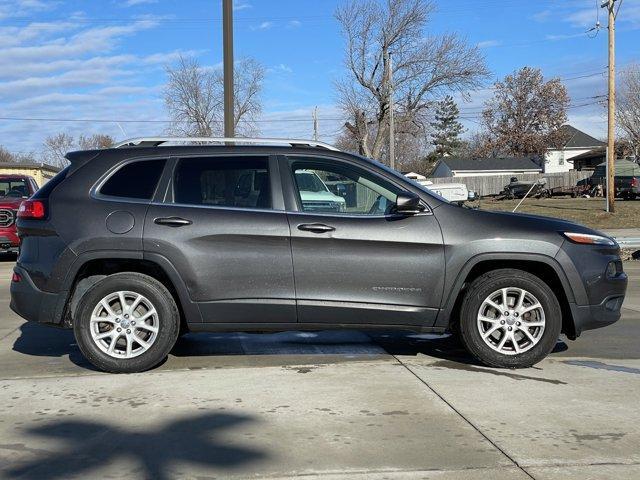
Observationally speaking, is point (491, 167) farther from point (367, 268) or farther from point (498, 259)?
point (367, 268)

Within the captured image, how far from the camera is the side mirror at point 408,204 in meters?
5.45

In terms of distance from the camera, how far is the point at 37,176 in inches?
1671

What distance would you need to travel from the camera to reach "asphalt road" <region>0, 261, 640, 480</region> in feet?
12.4

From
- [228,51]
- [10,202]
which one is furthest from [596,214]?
[10,202]

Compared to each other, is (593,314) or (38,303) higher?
(38,303)

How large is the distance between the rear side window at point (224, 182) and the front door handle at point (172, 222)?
190 millimetres

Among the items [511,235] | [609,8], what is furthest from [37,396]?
[609,8]

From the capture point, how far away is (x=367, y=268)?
18.1 feet

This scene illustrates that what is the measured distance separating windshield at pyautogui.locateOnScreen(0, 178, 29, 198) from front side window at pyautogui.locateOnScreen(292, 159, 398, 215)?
1171 centimetres

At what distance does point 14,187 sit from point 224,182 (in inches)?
463

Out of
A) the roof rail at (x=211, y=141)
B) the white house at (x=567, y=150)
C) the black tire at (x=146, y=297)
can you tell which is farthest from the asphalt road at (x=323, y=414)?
the white house at (x=567, y=150)

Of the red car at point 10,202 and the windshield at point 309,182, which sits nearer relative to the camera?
the windshield at point 309,182

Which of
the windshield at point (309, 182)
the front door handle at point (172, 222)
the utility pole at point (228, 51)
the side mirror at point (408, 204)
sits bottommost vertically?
the front door handle at point (172, 222)

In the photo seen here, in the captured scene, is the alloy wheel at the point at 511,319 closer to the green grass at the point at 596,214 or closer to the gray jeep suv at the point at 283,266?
the gray jeep suv at the point at 283,266
